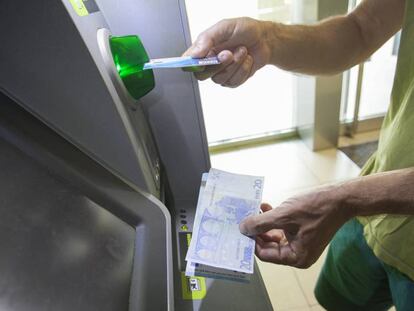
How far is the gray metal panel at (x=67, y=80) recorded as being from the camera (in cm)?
51

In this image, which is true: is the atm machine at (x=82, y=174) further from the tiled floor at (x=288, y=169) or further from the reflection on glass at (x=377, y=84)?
the reflection on glass at (x=377, y=84)

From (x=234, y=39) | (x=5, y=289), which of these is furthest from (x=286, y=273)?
(x=5, y=289)

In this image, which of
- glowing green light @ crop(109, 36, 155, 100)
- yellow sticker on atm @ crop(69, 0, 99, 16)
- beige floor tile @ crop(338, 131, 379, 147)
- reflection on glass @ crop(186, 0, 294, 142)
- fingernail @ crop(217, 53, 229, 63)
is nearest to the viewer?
yellow sticker on atm @ crop(69, 0, 99, 16)

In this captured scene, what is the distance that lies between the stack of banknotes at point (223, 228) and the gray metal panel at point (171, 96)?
8cm

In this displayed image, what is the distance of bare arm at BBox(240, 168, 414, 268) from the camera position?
68cm

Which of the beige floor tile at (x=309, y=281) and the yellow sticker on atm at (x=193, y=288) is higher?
the yellow sticker on atm at (x=193, y=288)

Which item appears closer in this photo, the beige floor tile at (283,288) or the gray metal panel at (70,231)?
the gray metal panel at (70,231)

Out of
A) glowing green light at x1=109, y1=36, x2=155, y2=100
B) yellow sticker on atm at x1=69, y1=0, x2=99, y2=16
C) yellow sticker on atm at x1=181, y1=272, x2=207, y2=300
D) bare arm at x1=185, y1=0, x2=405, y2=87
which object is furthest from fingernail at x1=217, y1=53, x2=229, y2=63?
yellow sticker on atm at x1=181, y1=272, x2=207, y2=300

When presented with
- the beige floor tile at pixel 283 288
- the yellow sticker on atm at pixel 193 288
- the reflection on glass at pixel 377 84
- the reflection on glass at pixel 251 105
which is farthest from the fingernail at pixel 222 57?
the reflection on glass at pixel 377 84

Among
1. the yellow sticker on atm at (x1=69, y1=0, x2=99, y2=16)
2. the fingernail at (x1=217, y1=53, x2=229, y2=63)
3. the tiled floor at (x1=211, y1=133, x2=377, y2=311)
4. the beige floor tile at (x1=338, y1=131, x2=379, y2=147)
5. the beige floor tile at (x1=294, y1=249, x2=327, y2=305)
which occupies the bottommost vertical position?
the beige floor tile at (x1=338, y1=131, x2=379, y2=147)

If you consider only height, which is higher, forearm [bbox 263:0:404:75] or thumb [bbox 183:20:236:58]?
thumb [bbox 183:20:236:58]

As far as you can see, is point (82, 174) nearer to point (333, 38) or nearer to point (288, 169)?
point (333, 38)

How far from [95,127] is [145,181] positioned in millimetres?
133

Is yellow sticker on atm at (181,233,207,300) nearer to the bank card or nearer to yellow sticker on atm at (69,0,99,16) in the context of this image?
the bank card
